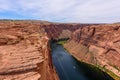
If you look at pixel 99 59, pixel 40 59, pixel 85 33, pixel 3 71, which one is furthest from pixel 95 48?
pixel 3 71

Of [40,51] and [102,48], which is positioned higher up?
[40,51]

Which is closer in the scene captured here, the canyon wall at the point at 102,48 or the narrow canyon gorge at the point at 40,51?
the narrow canyon gorge at the point at 40,51

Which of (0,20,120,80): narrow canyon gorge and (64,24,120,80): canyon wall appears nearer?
(0,20,120,80): narrow canyon gorge

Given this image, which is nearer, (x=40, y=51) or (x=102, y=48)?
(x=40, y=51)

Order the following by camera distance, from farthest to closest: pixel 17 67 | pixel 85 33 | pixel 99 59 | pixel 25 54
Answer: pixel 85 33, pixel 99 59, pixel 25 54, pixel 17 67

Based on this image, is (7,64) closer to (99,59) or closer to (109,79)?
(109,79)
